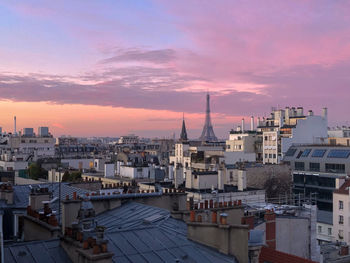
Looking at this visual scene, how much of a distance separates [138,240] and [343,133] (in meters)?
102

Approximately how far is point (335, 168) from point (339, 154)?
2343 mm

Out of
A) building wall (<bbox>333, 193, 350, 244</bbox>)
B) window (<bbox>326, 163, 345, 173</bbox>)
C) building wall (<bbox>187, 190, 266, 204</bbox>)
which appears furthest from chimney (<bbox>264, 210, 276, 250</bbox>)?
window (<bbox>326, 163, 345, 173</bbox>)

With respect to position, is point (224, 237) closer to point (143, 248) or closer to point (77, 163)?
point (143, 248)

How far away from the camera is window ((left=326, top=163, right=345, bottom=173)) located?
64625 mm

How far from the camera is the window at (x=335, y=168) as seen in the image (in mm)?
64625

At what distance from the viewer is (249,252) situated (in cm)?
1348

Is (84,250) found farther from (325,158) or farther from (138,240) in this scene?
(325,158)

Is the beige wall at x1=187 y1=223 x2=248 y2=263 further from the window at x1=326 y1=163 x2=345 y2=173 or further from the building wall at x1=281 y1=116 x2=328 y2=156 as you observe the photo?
the building wall at x1=281 y1=116 x2=328 y2=156

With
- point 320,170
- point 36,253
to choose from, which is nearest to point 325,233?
point 320,170

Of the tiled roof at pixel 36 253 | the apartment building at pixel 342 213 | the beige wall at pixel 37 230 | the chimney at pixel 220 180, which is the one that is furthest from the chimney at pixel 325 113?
the tiled roof at pixel 36 253

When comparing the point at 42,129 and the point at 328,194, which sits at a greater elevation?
the point at 42,129

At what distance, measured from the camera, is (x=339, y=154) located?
66625mm

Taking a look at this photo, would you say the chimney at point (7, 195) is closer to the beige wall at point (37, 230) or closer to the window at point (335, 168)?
the beige wall at point (37, 230)

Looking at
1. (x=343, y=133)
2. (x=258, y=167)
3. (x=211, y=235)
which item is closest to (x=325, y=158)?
(x=258, y=167)
